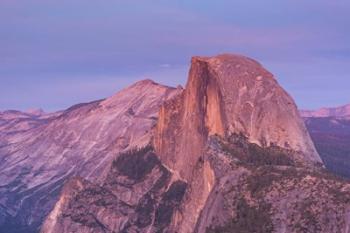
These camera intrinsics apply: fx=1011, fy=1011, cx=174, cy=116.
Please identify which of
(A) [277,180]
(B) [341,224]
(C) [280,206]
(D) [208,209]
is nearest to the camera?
(B) [341,224]

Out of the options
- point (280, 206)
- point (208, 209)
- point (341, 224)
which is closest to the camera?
point (341, 224)

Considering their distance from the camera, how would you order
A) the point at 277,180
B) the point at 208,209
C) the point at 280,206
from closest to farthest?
the point at 280,206
the point at 277,180
the point at 208,209

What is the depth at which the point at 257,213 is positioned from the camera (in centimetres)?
16512

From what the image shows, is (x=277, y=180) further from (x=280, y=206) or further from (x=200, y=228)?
(x=200, y=228)

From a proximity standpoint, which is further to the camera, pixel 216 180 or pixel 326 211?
pixel 216 180

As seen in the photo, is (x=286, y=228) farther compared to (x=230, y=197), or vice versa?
(x=230, y=197)

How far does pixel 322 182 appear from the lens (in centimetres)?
16238

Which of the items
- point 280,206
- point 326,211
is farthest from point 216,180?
point 326,211

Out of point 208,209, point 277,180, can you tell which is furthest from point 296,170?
point 208,209

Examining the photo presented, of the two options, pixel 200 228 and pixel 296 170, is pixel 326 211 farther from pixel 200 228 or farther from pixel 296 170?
pixel 200 228

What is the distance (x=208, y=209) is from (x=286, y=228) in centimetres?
3673

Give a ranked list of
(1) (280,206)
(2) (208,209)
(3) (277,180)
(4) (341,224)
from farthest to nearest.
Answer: (2) (208,209)
(3) (277,180)
(1) (280,206)
(4) (341,224)

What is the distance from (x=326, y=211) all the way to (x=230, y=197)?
30211mm

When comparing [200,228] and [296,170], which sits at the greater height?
[296,170]
